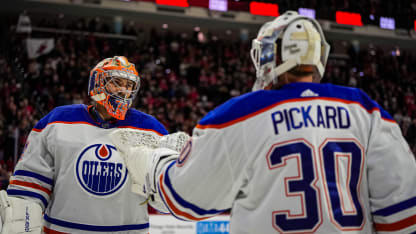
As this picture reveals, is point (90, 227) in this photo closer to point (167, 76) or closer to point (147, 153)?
point (147, 153)

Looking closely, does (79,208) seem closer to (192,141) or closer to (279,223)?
(192,141)

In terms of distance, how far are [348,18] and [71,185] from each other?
12661 mm

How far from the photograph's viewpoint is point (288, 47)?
1.45 meters

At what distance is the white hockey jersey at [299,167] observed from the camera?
1312mm

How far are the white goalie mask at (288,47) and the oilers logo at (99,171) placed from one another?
3.90 feet

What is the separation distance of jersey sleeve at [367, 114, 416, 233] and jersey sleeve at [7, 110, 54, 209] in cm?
171

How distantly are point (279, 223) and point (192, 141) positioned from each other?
378 mm

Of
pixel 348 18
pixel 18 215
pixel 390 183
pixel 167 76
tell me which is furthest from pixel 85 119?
pixel 348 18

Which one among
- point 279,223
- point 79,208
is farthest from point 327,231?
point 79,208

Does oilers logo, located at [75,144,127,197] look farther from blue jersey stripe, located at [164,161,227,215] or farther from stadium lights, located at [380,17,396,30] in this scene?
stadium lights, located at [380,17,396,30]

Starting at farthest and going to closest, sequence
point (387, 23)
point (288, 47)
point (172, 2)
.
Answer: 1. point (387, 23)
2. point (172, 2)
3. point (288, 47)

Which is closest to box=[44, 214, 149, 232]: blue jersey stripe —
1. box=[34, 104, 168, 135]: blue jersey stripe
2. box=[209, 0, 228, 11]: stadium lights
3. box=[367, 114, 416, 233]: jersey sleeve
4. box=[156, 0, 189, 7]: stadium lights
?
box=[34, 104, 168, 135]: blue jersey stripe

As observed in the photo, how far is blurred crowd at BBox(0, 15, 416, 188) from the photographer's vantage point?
7.99 m

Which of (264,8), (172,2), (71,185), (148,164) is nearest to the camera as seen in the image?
(148,164)
